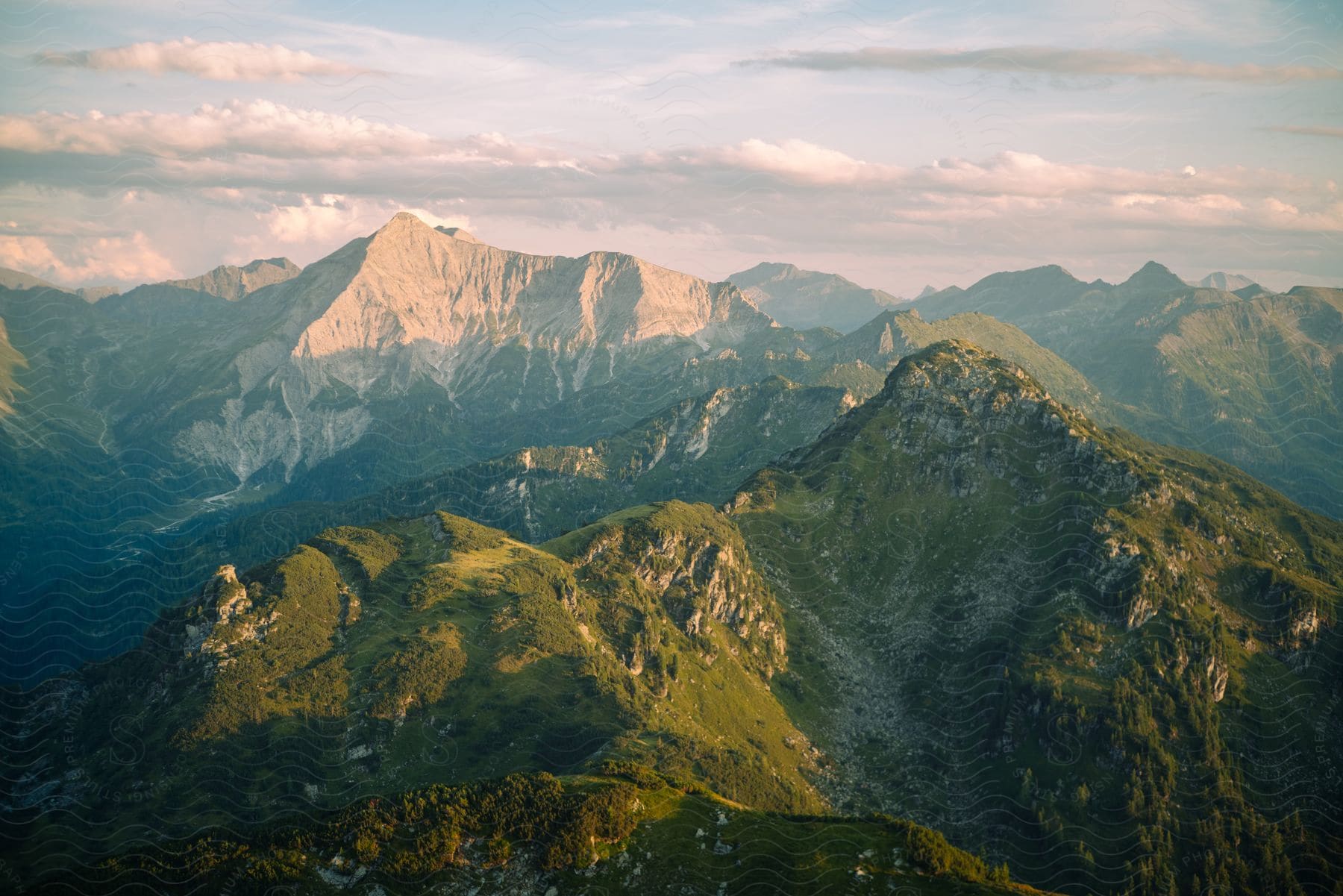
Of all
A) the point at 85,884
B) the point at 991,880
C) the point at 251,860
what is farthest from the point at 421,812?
the point at 991,880

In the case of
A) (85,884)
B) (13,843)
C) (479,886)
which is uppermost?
(479,886)

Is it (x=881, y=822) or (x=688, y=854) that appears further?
(x=881, y=822)

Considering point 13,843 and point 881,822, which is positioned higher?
point 881,822


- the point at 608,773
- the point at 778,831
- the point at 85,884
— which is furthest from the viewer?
the point at 608,773

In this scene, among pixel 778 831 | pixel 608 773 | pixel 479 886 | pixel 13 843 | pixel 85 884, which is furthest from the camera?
pixel 13 843

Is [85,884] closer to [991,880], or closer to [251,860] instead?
[251,860]

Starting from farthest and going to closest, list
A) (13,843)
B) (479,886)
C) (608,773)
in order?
(13,843) → (608,773) → (479,886)

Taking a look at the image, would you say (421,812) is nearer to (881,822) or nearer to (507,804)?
(507,804)

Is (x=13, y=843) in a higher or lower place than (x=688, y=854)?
lower

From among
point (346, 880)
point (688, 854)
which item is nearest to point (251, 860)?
point (346, 880)
